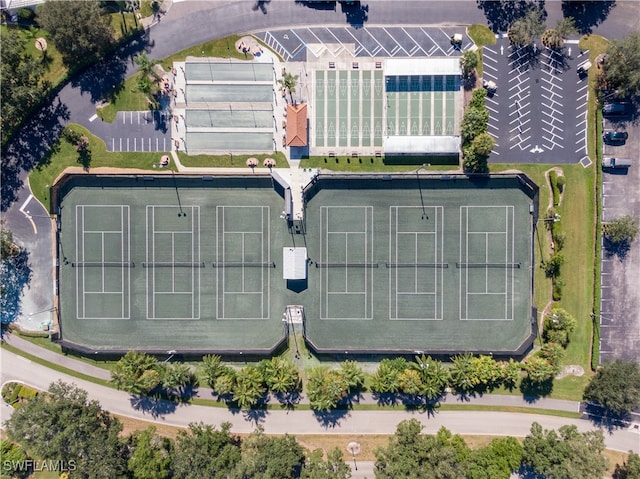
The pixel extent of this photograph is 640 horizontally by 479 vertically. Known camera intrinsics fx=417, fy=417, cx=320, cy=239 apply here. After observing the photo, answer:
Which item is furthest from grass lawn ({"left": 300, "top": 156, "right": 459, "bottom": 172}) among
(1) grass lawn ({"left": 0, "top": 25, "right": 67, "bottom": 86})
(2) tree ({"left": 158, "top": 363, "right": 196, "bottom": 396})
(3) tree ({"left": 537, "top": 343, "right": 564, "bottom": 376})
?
(1) grass lawn ({"left": 0, "top": 25, "right": 67, "bottom": 86})

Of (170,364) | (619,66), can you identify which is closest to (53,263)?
(170,364)

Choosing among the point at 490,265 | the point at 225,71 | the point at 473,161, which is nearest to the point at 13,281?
the point at 225,71

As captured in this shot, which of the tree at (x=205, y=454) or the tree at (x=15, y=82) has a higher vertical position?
the tree at (x=15, y=82)

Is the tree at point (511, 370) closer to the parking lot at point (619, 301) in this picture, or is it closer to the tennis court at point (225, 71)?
the parking lot at point (619, 301)

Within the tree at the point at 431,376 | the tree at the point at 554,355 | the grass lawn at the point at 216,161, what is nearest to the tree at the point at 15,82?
the grass lawn at the point at 216,161

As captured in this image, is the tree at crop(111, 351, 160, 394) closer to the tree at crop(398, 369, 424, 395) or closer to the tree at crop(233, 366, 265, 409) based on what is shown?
the tree at crop(233, 366, 265, 409)

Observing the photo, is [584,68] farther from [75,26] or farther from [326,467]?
[75,26]
